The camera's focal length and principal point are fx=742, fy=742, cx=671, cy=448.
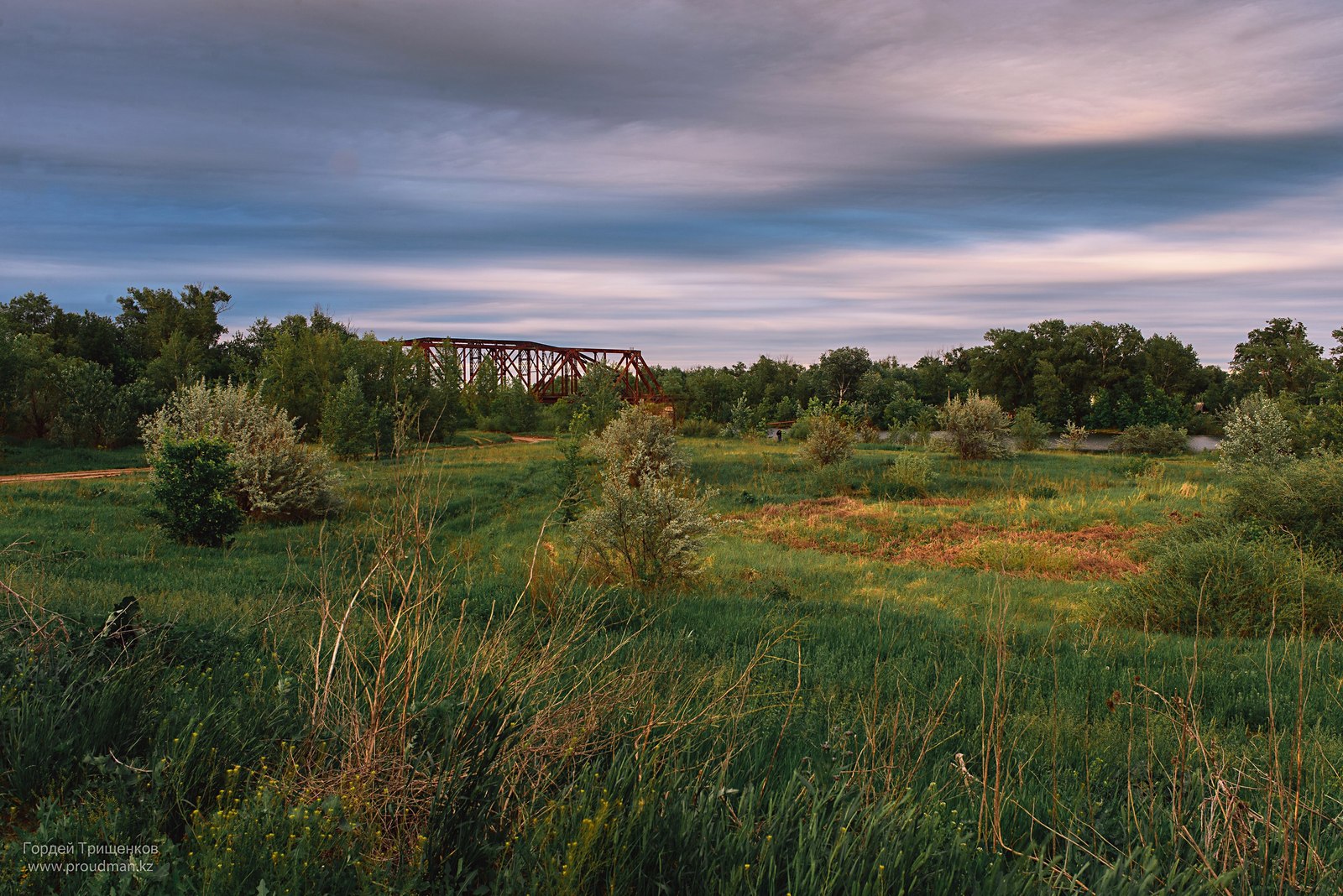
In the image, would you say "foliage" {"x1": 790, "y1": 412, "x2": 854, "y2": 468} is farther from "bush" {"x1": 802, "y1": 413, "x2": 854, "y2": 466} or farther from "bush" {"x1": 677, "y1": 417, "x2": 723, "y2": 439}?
"bush" {"x1": 677, "y1": 417, "x2": 723, "y2": 439}

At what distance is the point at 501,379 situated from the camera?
166 ft

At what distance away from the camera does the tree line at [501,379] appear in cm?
2598

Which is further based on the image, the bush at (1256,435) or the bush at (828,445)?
A: the bush at (828,445)

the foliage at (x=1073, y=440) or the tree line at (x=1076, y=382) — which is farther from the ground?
the tree line at (x=1076, y=382)

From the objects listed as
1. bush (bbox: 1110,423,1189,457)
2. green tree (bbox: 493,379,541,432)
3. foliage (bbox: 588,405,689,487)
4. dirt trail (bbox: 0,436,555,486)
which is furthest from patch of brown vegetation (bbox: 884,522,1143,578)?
green tree (bbox: 493,379,541,432)

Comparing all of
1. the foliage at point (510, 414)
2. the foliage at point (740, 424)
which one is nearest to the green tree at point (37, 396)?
the foliage at point (510, 414)

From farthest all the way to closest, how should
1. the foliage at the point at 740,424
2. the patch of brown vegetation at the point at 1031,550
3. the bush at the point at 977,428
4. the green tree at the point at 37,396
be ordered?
1. the foliage at the point at 740,424
2. the bush at the point at 977,428
3. the green tree at the point at 37,396
4. the patch of brown vegetation at the point at 1031,550

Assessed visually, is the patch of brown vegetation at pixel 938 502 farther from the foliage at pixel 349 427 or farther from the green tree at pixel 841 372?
the green tree at pixel 841 372

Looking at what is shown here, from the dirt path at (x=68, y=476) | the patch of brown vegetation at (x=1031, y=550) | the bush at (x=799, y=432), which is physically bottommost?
the patch of brown vegetation at (x=1031, y=550)

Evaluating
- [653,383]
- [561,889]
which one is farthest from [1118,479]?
[653,383]

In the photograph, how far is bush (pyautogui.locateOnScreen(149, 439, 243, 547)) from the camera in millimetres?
11539

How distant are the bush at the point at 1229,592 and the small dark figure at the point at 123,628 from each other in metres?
8.80

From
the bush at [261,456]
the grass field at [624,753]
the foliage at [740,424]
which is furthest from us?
the foliage at [740,424]

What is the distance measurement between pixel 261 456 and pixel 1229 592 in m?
15.5
